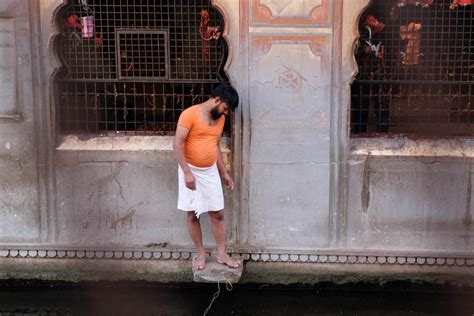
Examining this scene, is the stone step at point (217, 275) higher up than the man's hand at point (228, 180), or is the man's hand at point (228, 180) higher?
the man's hand at point (228, 180)

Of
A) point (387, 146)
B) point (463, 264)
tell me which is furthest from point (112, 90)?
point (463, 264)

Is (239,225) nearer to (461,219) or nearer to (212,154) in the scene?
(212,154)

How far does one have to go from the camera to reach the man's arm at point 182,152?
475cm

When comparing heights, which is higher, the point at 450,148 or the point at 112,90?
the point at 112,90

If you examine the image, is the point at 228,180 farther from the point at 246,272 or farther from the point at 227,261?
the point at 246,272

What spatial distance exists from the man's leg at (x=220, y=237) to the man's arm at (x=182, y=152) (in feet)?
1.67

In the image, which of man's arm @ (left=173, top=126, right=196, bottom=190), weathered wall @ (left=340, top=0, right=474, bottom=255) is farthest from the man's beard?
weathered wall @ (left=340, top=0, right=474, bottom=255)

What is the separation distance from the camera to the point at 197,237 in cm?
524

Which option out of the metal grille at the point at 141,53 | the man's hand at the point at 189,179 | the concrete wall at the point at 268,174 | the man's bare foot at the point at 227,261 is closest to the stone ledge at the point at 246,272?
the concrete wall at the point at 268,174

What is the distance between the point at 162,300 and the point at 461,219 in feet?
9.42

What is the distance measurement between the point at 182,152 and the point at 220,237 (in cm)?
95

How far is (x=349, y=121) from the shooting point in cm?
541

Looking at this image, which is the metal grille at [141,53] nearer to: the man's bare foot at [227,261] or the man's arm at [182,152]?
the man's arm at [182,152]

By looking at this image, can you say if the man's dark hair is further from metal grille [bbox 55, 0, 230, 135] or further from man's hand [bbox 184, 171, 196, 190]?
metal grille [bbox 55, 0, 230, 135]
